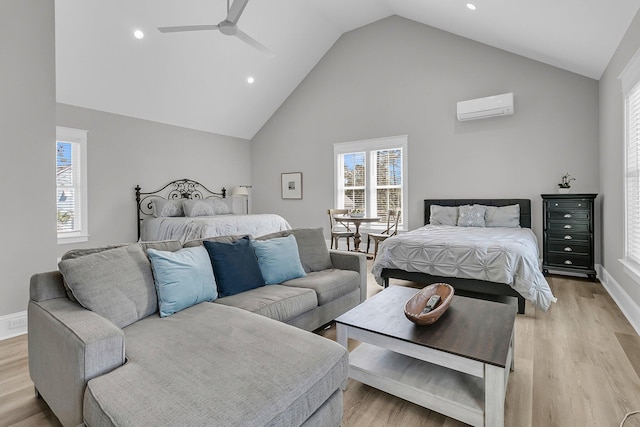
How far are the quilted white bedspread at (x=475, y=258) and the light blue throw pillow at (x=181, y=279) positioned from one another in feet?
7.24

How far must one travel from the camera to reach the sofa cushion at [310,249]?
3141mm

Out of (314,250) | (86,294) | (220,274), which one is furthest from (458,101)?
(86,294)

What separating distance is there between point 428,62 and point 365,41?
1.37 m

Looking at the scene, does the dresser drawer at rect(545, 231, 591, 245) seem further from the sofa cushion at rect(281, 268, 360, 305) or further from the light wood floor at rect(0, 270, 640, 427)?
the sofa cushion at rect(281, 268, 360, 305)

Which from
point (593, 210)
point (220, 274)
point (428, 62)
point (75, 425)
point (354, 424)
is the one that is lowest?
point (354, 424)

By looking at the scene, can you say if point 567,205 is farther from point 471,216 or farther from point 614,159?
point 471,216

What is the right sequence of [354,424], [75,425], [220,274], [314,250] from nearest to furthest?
[75,425] < [354,424] < [220,274] < [314,250]

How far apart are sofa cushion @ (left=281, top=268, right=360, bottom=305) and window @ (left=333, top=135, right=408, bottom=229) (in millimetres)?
3205

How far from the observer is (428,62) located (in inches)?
220

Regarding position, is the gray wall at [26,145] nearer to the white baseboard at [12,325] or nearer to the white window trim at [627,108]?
the white baseboard at [12,325]

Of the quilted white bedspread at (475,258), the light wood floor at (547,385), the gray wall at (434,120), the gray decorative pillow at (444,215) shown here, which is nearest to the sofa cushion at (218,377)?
the light wood floor at (547,385)

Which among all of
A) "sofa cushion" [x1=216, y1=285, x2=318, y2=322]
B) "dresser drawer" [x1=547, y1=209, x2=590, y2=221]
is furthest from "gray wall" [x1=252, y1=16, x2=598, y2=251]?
"sofa cushion" [x1=216, y1=285, x2=318, y2=322]

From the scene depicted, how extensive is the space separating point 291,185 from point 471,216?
151 inches

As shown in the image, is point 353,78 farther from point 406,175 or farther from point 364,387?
point 364,387
